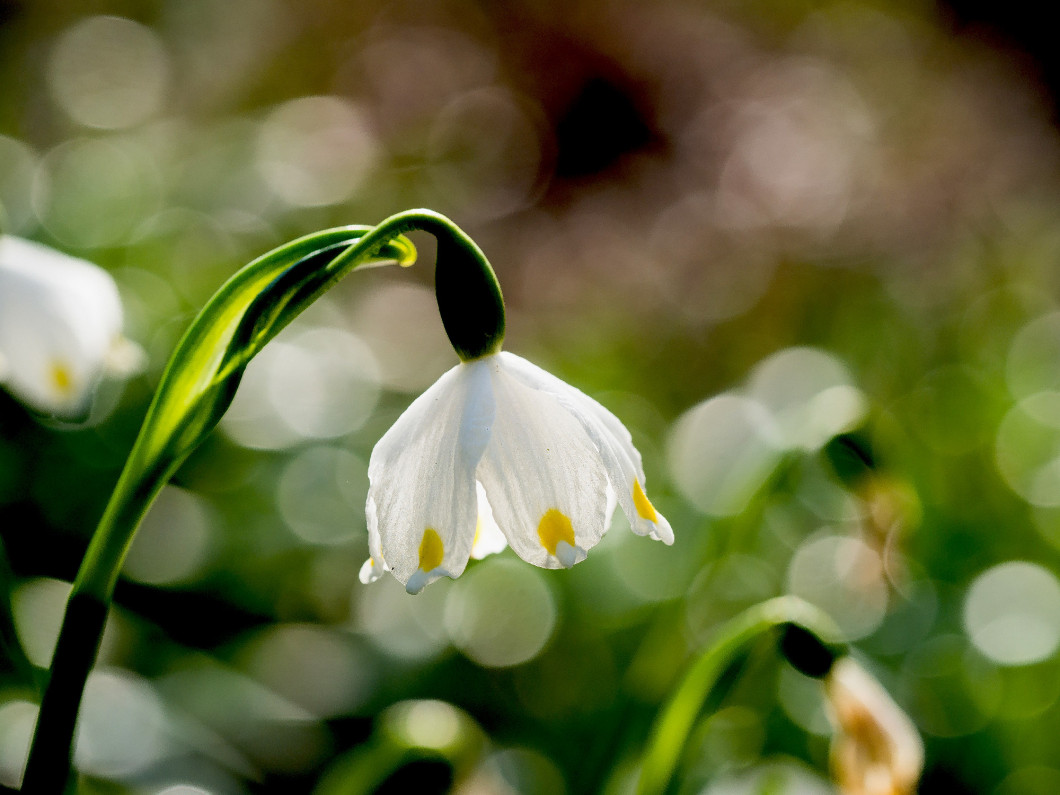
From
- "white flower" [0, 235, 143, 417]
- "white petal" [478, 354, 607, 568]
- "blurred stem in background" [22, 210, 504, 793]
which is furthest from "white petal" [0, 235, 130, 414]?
"white petal" [478, 354, 607, 568]

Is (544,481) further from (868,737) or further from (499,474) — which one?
(868,737)

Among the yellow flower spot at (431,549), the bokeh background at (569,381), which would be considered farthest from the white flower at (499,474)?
the bokeh background at (569,381)

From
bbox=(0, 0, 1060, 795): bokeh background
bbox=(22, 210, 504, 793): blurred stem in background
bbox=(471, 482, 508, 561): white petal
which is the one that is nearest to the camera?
bbox=(22, 210, 504, 793): blurred stem in background

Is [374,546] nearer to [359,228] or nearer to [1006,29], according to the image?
[359,228]

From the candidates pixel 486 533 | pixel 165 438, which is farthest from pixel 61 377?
pixel 486 533

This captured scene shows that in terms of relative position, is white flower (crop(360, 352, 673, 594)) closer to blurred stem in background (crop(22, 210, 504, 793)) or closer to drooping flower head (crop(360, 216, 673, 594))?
drooping flower head (crop(360, 216, 673, 594))

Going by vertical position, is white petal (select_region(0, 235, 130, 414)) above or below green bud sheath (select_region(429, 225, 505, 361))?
below

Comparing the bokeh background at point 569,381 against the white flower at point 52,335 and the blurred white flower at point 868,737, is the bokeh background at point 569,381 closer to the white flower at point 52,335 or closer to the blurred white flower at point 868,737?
the blurred white flower at point 868,737
